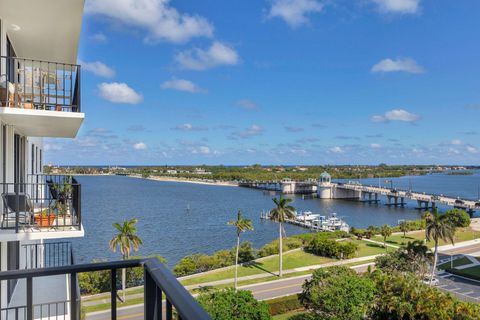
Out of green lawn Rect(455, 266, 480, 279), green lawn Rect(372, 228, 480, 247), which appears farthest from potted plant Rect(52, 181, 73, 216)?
green lawn Rect(372, 228, 480, 247)

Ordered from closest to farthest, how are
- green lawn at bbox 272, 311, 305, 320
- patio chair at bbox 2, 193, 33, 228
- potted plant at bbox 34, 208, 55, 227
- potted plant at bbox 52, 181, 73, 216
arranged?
patio chair at bbox 2, 193, 33, 228 < potted plant at bbox 34, 208, 55, 227 < potted plant at bbox 52, 181, 73, 216 < green lawn at bbox 272, 311, 305, 320

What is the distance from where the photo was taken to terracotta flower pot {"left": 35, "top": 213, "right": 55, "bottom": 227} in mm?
6984

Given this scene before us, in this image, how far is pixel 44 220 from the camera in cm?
721

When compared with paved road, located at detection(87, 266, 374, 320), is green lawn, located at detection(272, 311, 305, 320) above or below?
below

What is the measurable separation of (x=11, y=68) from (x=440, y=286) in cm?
3246

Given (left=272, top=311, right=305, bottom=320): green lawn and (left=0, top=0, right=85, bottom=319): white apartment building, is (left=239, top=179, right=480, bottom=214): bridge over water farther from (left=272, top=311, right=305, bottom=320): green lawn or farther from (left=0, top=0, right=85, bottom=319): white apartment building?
(left=0, top=0, right=85, bottom=319): white apartment building

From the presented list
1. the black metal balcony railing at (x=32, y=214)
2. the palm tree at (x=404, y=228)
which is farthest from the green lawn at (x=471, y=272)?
the black metal balcony railing at (x=32, y=214)

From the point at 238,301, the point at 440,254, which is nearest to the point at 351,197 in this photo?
the point at 440,254

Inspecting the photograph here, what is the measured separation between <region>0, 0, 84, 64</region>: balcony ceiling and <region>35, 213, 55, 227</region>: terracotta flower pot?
3713mm

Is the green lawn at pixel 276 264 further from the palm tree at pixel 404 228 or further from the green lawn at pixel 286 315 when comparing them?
the palm tree at pixel 404 228

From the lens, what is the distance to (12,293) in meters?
8.14

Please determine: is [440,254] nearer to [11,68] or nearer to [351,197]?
[11,68]

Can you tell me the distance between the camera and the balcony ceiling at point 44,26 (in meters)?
6.52

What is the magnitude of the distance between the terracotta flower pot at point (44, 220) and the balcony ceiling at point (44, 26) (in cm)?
371
